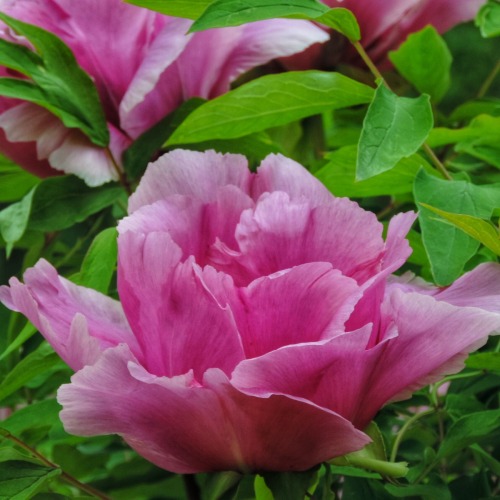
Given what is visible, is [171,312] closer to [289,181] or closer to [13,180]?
[289,181]

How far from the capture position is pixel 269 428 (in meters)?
0.31

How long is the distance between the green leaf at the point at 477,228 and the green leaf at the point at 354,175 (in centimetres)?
8

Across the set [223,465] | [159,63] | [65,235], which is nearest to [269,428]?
[223,465]

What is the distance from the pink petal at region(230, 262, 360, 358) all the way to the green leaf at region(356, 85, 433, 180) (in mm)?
42

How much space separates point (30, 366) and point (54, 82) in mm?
120

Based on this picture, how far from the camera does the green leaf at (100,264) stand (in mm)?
391

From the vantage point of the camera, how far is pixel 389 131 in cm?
35

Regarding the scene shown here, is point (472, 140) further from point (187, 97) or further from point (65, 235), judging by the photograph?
point (65, 235)

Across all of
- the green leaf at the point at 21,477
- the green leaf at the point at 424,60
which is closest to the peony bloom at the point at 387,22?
the green leaf at the point at 424,60

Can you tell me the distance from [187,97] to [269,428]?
0.19 meters

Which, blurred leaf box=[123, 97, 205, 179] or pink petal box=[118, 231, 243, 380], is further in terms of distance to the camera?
blurred leaf box=[123, 97, 205, 179]

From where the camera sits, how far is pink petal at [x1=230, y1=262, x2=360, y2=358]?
30cm

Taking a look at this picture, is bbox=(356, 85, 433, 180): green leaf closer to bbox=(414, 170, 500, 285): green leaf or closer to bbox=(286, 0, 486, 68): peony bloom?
bbox=(414, 170, 500, 285): green leaf

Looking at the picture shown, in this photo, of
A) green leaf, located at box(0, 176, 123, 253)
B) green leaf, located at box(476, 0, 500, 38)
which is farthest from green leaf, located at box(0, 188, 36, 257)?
green leaf, located at box(476, 0, 500, 38)
